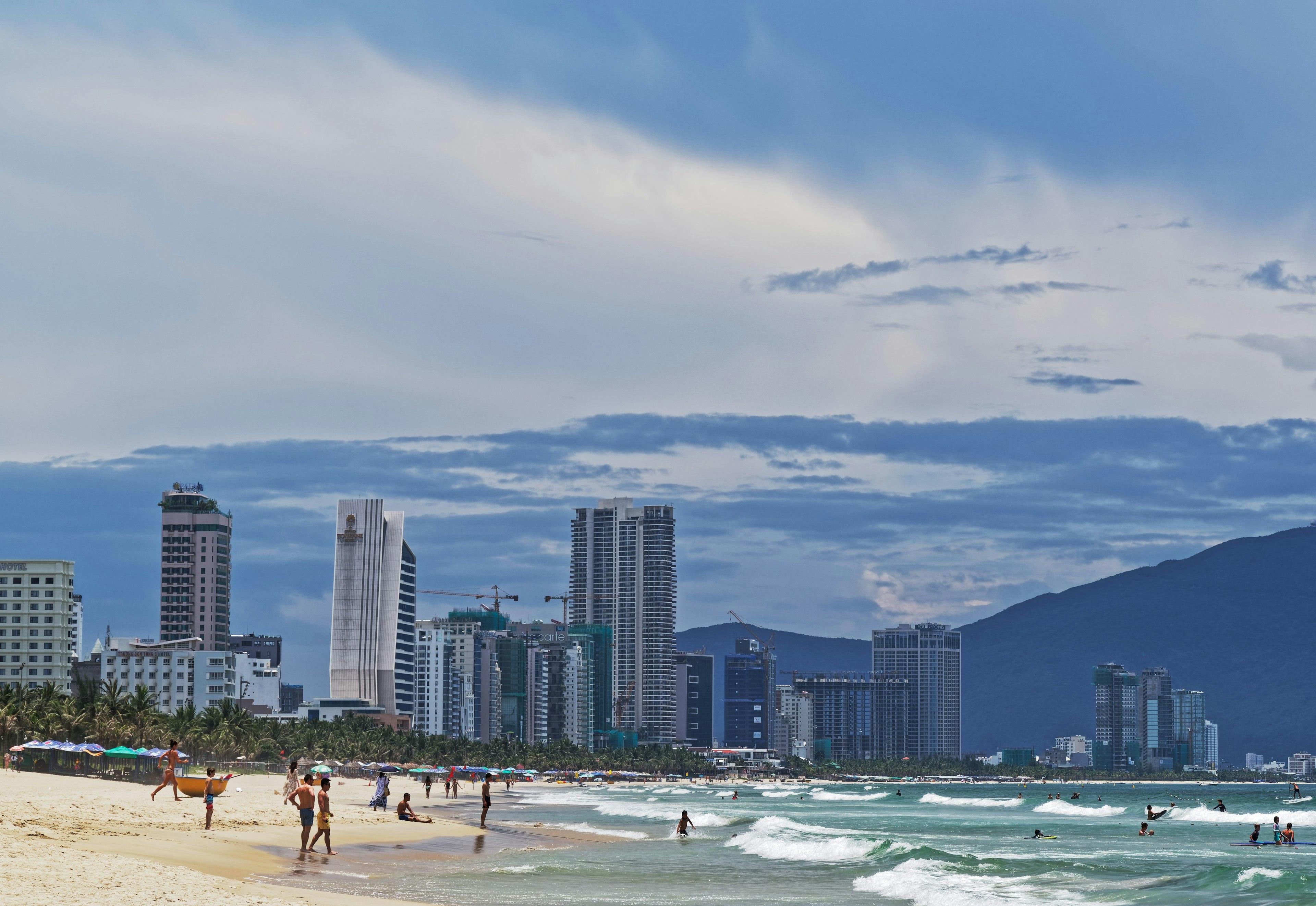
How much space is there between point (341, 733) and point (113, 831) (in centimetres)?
14915

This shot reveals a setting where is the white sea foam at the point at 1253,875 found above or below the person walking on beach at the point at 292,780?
below

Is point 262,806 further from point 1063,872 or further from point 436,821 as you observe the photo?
point 1063,872

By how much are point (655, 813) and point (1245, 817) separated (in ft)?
199

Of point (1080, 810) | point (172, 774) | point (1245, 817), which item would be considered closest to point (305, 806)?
point (172, 774)

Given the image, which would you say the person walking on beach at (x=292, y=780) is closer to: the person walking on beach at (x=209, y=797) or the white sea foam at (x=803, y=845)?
the person walking on beach at (x=209, y=797)

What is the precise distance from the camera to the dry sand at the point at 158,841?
3328 centimetres

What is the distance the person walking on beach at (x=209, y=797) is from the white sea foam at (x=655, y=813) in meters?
39.8

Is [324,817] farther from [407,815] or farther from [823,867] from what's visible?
[407,815]

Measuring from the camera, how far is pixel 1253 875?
5578cm

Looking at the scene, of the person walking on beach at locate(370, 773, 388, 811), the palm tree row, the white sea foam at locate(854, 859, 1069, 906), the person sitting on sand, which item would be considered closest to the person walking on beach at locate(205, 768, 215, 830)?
the person sitting on sand

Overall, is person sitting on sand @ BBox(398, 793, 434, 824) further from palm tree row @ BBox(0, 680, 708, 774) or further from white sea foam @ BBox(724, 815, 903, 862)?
palm tree row @ BBox(0, 680, 708, 774)

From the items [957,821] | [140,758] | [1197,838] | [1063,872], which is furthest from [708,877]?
[957,821]

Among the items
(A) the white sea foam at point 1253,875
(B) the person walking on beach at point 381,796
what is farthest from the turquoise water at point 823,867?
(B) the person walking on beach at point 381,796

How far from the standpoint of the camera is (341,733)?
641 ft
